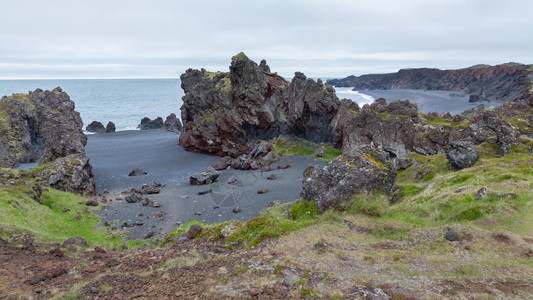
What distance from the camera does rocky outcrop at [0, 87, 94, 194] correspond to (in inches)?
1518

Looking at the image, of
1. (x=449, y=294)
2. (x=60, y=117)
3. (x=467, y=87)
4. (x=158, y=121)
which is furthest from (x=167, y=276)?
(x=467, y=87)

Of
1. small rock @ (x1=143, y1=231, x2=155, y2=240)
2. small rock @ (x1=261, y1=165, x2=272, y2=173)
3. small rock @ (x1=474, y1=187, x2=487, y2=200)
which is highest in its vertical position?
small rock @ (x1=474, y1=187, x2=487, y2=200)

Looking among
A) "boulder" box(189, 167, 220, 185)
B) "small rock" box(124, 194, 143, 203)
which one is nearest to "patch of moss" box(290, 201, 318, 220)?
"small rock" box(124, 194, 143, 203)

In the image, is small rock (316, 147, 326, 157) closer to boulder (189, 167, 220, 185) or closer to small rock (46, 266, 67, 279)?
boulder (189, 167, 220, 185)

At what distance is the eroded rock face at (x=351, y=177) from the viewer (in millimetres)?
17734

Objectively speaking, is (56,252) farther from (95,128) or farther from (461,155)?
→ (95,128)

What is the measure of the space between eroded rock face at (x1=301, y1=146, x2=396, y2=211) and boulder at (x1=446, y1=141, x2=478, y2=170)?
11.5 m

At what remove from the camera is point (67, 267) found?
12703mm

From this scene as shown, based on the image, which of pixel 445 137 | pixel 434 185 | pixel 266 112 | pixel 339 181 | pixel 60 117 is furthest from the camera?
pixel 266 112

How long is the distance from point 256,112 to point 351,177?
52.4 m

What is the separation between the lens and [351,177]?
17875mm

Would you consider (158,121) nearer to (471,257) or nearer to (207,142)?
(207,142)

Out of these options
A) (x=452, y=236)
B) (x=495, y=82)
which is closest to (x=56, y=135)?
(x=452, y=236)

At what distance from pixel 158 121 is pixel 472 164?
11022cm
